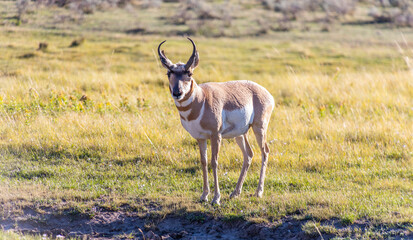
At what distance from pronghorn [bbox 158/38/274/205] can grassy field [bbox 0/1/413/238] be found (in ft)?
2.74

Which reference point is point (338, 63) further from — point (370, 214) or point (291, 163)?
point (370, 214)

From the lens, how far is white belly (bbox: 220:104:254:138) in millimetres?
6793

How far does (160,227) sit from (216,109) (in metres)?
1.77

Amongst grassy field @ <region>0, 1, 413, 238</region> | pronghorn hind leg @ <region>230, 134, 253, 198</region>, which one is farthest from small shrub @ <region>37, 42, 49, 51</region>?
pronghorn hind leg @ <region>230, 134, 253, 198</region>

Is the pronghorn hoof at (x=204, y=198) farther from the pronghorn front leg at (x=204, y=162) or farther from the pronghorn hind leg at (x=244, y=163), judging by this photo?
the pronghorn hind leg at (x=244, y=163)

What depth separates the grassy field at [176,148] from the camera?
7.12m

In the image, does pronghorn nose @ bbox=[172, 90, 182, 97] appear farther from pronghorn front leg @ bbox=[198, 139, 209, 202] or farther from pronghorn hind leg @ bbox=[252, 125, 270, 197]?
pronghorn hind leg @ bbox=[252, 125, 270, 197]

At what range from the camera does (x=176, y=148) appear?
31.3 ft

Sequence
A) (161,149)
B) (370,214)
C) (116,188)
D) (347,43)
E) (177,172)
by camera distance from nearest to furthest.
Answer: (370,214) → (116,188) → (177,172) → (161,149) → (347,43)

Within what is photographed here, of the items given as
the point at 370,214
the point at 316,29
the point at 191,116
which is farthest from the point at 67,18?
the point at 316,29

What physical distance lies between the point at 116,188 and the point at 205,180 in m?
1.67

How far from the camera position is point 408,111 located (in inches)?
488

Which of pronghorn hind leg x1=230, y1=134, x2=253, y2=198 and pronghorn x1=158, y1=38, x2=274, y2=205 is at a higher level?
pronghorn x1=158, y1=38, x2=274, y2=205

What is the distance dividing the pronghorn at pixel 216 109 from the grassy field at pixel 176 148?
2.74 ft
